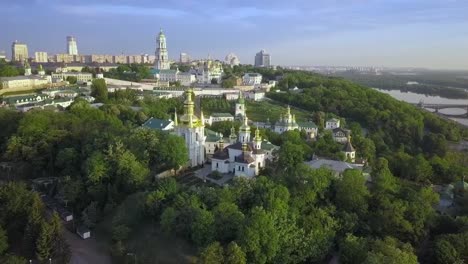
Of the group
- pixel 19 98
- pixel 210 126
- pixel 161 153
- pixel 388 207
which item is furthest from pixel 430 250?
pixel 19 98

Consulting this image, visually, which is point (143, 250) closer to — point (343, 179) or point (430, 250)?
point (343, 179)

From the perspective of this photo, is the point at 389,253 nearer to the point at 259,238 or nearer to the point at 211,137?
the point at 259,238

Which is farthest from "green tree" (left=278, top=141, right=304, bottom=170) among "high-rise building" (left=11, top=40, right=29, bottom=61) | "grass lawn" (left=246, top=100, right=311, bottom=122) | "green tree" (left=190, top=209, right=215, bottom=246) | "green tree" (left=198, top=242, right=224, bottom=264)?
"high-rise building" (left=11, top=40, right=29, bottom=61)

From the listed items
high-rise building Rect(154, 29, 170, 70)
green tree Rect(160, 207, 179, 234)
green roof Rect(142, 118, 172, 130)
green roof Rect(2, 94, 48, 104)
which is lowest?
green tree Rect(160, 207, 179, 234)

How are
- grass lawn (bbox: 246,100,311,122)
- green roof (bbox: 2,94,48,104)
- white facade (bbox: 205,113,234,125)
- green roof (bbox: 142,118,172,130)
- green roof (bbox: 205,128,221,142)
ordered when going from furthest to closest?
grass lawn (bbox: 246,100,311,122) < white facade (bbox: 205,113,234,125) < green roof (bbox: 2,94,48,104) < green roof (bbox: 142,118,172,130) < green roof (bbox: 205,128,221,142)

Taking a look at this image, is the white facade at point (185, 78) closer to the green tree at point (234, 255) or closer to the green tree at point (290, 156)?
the green tree at point (290, 156)

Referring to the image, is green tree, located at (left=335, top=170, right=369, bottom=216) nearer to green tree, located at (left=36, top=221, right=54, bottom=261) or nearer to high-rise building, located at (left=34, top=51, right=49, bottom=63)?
green tree, located at (left=36, top=221, right=54, bottom=261)

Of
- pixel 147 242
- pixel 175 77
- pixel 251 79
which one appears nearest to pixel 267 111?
pixel 251 79
